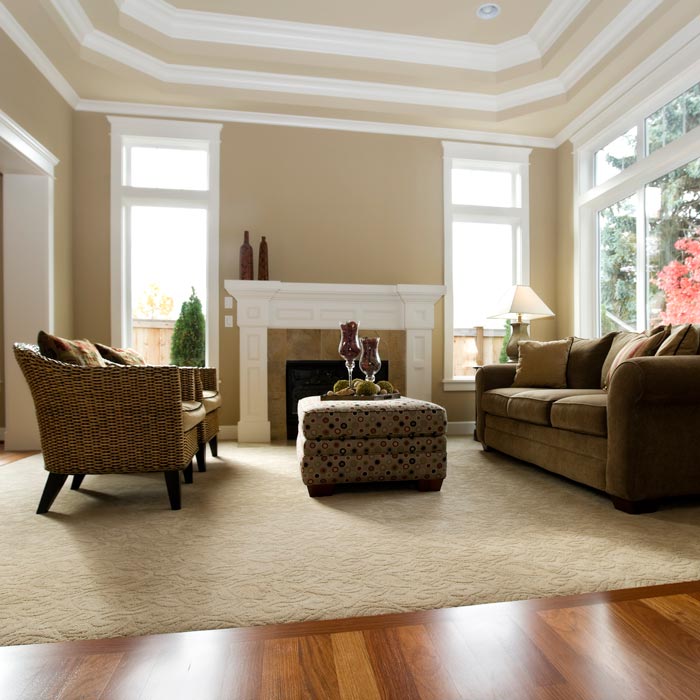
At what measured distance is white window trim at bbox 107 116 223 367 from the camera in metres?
4.59

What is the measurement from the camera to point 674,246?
387cm

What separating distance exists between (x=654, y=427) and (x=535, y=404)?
788mm

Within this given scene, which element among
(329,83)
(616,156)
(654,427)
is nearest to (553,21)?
(616,156)

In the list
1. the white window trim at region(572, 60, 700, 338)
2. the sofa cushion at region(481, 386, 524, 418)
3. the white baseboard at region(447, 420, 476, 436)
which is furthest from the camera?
the white baseboard at region(447, 420, 476, 436)

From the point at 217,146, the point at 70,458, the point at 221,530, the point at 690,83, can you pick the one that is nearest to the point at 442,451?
the point at 221,530

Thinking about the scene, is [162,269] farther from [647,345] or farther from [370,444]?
[647,345]

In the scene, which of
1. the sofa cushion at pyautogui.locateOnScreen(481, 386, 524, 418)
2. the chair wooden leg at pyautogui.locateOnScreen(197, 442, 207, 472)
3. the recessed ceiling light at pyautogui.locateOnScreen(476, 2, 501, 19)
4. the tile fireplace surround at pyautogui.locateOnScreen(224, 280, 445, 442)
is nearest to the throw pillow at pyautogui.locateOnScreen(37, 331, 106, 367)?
the chair wooden leg at pyautogui.locateOnScreen(197, 442, 207, 472)

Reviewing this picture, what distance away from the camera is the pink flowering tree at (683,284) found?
11.9 feet

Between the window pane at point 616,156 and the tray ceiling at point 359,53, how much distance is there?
1.38 ft

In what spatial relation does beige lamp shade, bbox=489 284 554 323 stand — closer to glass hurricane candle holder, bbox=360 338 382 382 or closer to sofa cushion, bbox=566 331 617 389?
sofa cushion, bbox=566 331 617 389

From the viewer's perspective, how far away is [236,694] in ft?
3.36

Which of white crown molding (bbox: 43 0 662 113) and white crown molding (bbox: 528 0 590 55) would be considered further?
white crown molding (bbox: 43 0 662 113)

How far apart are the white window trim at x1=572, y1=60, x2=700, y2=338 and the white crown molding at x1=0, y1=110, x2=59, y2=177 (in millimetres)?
4667

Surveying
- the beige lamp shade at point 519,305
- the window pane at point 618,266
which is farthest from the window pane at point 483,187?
the beige lamp shade at point 519,305
